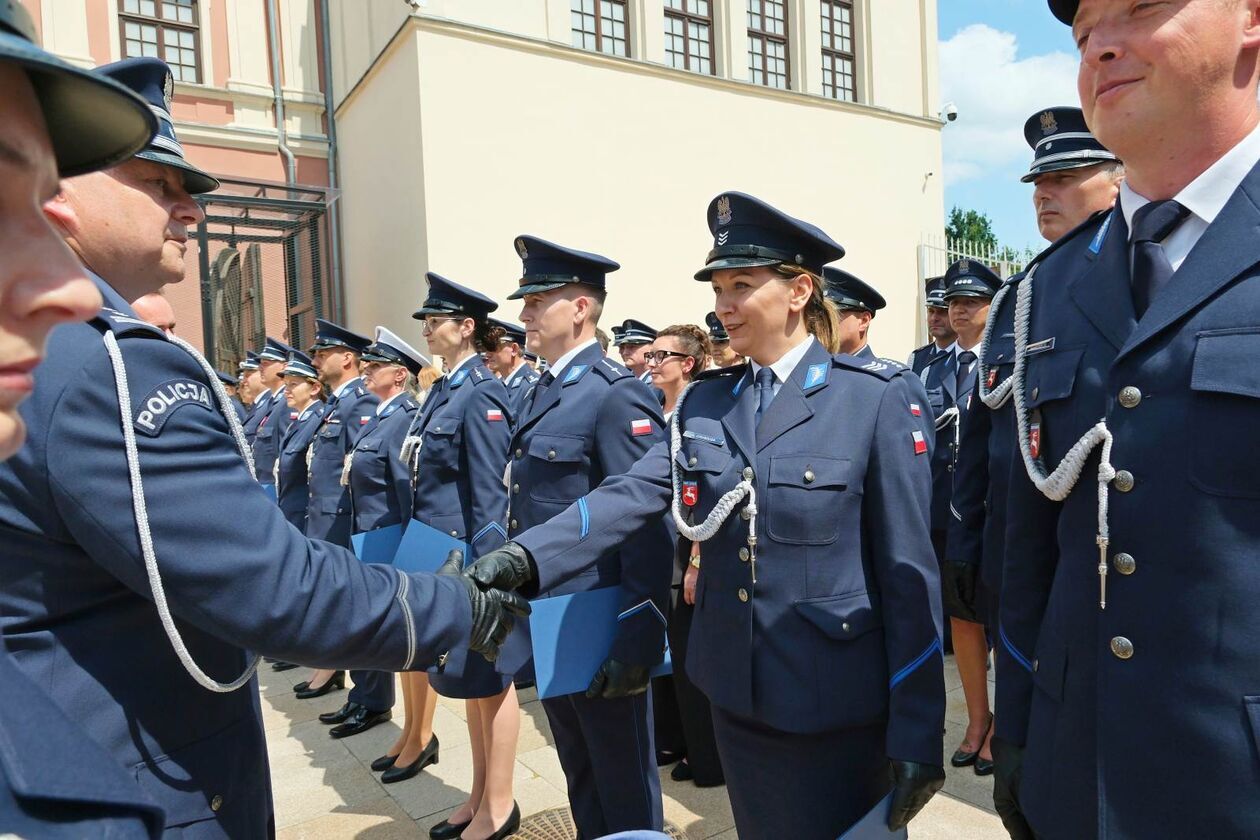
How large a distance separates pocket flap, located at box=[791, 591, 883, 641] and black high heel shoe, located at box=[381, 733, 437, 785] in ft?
9.78

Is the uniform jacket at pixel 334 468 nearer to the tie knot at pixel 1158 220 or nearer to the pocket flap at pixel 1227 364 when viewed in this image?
the tie knot at pixel 1158 220

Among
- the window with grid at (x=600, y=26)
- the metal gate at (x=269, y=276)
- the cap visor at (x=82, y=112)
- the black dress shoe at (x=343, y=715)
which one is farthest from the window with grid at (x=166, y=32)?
the cap visor at (x=82, y=112)

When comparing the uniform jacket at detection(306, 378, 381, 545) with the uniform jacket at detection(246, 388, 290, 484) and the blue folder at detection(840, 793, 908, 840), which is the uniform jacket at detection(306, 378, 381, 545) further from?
the blue folder at detection(840, 793, 908, 840)

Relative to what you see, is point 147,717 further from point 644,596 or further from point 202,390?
point 644,596

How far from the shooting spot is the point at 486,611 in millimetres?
1913

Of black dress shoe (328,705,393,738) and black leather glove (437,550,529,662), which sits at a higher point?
black leather glove (437,550,529,662)

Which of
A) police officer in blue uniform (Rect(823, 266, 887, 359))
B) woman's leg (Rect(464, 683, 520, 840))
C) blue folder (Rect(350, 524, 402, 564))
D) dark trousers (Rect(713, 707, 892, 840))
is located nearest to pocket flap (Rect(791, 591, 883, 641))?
dark trousers (Rect(713, 707, 892, 840))

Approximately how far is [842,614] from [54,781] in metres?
1.74

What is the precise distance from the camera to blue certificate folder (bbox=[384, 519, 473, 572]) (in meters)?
2.59

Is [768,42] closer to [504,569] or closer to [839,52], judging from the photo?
[839,52]

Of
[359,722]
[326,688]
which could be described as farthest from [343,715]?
[326,688]

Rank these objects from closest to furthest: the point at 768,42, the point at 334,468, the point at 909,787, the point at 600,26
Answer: the point at 909,787 < the point at 334,468 < the point at 600,26 < the point at 768,42

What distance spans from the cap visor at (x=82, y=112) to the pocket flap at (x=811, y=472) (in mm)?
1686

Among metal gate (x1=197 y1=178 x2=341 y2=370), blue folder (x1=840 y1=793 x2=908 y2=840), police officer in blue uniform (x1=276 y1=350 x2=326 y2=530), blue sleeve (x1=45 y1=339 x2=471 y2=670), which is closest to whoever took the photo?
blue sleeve (x1=45 y1=339 x2=471 y2=670)
